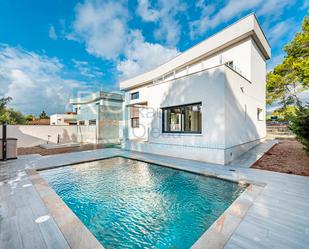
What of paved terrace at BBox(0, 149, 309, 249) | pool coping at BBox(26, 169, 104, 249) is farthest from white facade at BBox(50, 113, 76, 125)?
pool coping at BBox(26, 169, 104, 249)

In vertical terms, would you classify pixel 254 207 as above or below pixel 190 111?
below

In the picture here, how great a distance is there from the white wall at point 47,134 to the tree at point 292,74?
66.4 ft

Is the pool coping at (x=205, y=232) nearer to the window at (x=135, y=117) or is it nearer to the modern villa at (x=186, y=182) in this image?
the modern villa at (x=186, y=182)

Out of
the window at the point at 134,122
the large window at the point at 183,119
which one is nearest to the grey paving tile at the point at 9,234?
the large window at the point at 183,119

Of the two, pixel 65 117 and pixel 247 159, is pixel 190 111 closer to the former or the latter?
pixel 247 159

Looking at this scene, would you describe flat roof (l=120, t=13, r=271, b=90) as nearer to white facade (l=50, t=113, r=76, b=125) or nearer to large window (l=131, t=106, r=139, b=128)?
large window (l=131, t=106, r=139, b=128)

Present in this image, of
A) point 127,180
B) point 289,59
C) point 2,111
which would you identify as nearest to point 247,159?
point 127,180

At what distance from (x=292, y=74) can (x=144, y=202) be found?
20.4 meters

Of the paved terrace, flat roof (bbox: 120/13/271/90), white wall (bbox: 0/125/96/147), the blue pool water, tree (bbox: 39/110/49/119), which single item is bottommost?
the blue pool water

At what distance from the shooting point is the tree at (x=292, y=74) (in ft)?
41.1

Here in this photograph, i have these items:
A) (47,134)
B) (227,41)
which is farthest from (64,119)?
(227,41)

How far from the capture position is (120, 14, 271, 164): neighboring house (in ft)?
22.9

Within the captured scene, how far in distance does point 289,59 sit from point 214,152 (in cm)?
1503

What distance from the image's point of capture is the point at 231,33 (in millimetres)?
9633
